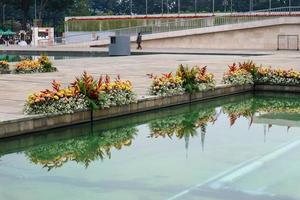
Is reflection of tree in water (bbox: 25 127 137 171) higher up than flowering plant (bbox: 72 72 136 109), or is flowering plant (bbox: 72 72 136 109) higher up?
flowering plant (bbox: 72 72 136 109)

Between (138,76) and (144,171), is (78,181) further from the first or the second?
(138,76)

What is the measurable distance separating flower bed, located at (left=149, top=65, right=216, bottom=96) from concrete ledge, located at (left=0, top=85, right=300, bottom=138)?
163mm

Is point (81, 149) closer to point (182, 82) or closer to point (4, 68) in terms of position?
point (182, 82)

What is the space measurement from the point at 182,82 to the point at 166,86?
2.67 ft

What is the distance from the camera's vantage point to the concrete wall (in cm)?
5019

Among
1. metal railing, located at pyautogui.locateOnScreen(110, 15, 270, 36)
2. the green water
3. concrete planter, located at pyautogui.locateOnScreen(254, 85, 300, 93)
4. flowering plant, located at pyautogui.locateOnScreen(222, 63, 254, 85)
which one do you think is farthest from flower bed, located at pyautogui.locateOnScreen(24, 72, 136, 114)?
metal railing, located at pyautogui.locateOnScreen(110, 15, 270, 36)

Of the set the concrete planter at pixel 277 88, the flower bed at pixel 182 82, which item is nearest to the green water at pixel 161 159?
the flower bed at pixel 182 82

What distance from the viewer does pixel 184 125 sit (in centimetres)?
1423

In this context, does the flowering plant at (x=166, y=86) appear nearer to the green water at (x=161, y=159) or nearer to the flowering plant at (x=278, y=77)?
the green water at (x=161, y=159)

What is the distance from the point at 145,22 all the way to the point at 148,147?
174 feet

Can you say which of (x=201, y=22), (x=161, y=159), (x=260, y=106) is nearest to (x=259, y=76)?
(x=260, y=106)

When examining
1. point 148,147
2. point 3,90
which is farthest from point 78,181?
point 3,90

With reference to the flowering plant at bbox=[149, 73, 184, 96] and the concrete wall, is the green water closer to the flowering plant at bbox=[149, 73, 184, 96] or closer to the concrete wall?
the flowering plant at bbox=[149, 73, 184, 96]

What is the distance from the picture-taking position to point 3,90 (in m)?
16.9
